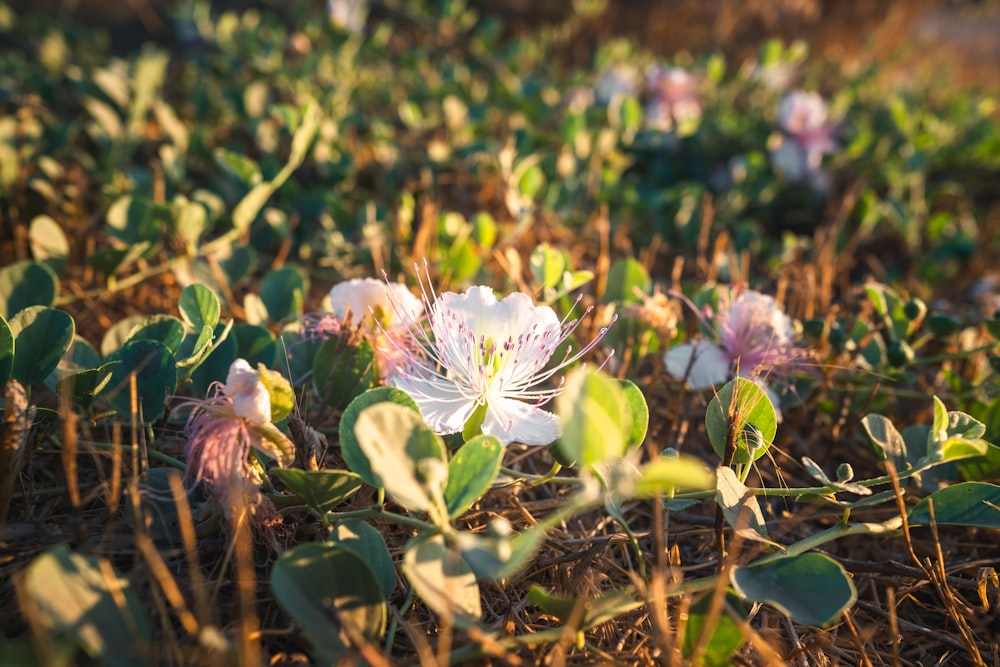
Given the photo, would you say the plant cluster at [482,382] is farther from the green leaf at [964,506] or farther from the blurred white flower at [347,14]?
the blurred white flower at [347,14]

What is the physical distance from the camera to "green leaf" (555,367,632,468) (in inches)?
23.2

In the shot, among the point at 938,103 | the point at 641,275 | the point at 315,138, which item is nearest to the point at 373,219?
the point at 315,138

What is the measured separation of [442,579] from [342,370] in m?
0.41

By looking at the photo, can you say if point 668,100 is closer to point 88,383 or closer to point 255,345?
point 255,345

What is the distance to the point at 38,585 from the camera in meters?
0.64

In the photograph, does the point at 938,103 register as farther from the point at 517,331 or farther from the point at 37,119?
the point at 37,119

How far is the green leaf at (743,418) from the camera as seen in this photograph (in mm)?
926

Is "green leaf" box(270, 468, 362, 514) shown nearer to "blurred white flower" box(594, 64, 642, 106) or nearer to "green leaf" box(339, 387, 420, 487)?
"green leaf" box(339, 387, 420, 487)

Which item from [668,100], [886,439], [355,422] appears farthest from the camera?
[668,100]

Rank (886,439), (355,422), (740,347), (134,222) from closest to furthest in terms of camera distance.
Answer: (355,422)
(886,439)
(740,347)
(134,222)

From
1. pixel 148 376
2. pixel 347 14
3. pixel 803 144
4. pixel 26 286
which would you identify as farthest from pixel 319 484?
pixel 347 14

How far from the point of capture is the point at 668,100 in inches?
103

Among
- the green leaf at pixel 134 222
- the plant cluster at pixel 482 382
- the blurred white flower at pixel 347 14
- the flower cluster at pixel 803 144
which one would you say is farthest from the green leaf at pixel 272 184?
the blurred white flower at pixel 347 14

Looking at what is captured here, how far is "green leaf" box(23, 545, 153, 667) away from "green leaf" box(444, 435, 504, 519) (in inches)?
12.6
